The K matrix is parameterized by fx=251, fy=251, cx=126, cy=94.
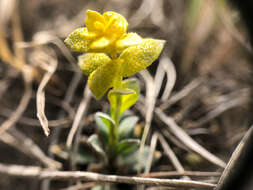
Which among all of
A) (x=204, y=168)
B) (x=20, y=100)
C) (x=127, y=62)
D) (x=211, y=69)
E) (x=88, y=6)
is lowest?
(x=204, y=168)

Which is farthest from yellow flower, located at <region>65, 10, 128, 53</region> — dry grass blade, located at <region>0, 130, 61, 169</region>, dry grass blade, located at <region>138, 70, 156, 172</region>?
dry grass blade, located at <region>0, 130, 61, 169</region>

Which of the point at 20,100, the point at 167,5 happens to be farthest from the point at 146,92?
the point at 167,5

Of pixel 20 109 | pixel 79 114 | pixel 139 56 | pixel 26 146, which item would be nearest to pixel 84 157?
pixel 79 114

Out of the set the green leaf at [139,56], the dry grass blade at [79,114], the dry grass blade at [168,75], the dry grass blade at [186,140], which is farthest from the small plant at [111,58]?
the dry grass blade at [168,75]

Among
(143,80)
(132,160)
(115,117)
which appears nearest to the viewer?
(115,117)

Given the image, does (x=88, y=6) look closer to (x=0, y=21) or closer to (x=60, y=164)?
(x=0, y=21)

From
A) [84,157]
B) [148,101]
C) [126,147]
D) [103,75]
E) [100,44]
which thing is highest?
[100,44]

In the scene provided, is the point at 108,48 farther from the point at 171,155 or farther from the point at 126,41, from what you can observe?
the point at 171,155
